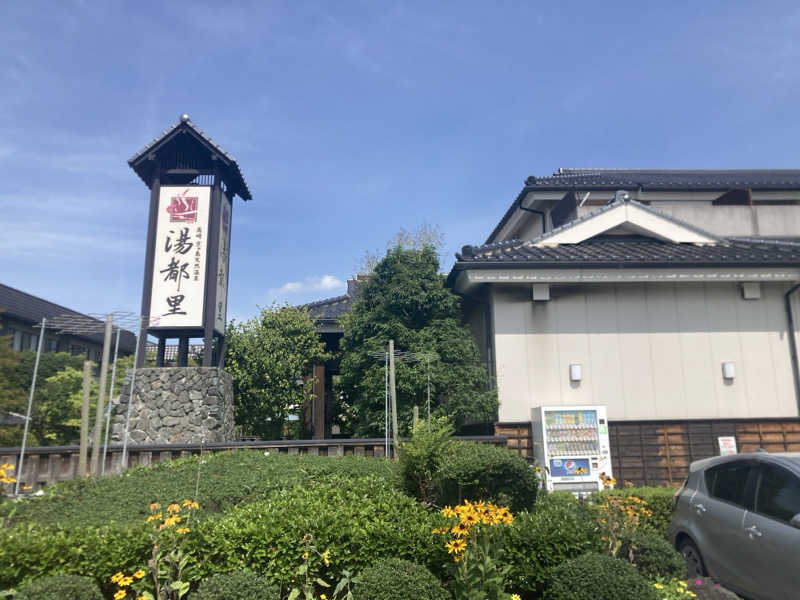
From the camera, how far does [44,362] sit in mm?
24344

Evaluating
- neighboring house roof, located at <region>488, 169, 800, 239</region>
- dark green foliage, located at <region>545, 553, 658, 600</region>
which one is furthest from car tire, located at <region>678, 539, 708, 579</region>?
neighboring house roof, located at <region>488, 169, 800, 239</region>

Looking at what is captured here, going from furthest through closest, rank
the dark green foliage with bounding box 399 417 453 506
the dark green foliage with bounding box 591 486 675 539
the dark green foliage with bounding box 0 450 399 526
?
the dark green foliage with bounding box 591 486 675 539
the dark green foliage with bounding box 0 450 399 526
the dark green foliage with bounding box 399 417 453 506

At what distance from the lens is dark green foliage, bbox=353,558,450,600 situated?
161 inches

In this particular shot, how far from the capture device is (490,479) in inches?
220

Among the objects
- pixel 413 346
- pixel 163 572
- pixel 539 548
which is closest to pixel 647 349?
pixel 413 346

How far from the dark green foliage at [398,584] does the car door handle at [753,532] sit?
10.9 feet

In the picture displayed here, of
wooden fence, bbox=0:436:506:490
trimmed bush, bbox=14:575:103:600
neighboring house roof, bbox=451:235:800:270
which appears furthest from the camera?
neighboring house roof, bbox=451:235:800:270

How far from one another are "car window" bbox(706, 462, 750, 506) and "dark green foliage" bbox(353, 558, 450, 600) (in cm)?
371

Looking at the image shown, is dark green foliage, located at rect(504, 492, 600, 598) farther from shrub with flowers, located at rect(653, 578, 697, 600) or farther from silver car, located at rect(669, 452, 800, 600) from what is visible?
silver car, located at rect(669, 452, 800, 600)

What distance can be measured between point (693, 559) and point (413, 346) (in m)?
7.98

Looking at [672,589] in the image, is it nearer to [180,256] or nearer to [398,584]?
[398,584]

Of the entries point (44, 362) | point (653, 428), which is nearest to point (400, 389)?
point (653, 428)

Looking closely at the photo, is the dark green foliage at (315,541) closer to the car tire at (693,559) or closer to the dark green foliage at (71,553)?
the dark green foliage at (71,553)

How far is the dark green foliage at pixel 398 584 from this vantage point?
4082mm
